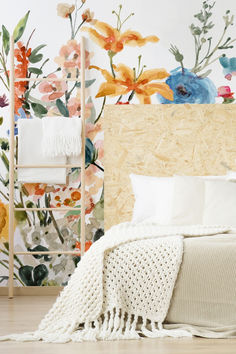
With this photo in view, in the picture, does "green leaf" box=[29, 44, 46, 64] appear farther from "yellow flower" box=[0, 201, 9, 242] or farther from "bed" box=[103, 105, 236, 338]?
"yellow flower" box=[0, 201, 9, 242]

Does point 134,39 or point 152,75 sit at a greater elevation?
point 134,39

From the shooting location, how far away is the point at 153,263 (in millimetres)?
3008

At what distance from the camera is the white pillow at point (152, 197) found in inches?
164

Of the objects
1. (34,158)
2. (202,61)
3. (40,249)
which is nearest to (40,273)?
(40,249)

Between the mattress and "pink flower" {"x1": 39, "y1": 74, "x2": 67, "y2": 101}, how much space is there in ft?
7.39

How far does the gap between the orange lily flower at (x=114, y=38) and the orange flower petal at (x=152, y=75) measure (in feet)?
0.74

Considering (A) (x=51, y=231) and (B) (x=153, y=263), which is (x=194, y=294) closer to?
(B) (x=153, y=263)

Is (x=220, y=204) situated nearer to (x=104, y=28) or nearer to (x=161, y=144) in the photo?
(x=161, y=144)

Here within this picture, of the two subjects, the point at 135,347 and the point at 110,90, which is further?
the point at 110,90

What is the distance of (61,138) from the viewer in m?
4.68

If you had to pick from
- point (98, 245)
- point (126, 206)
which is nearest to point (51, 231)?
point (126, 206)

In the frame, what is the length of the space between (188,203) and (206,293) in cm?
123

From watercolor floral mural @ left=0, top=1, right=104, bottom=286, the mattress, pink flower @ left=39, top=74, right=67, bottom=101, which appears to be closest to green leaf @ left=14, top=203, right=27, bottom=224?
watercolor floral mural @ left=0, top=1, right=104, bottom=286

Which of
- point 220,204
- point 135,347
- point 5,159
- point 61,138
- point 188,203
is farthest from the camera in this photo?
point 5,159
